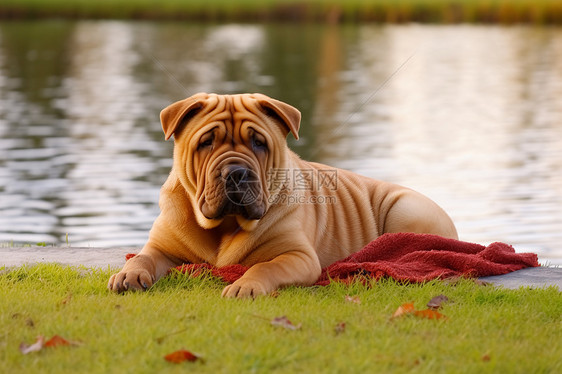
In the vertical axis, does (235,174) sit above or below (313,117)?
above

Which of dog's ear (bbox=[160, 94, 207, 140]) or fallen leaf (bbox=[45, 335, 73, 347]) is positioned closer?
fallen leaf (bbox=[45, 335, 73, 347])

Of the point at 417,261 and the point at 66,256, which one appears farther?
the point at 66,256

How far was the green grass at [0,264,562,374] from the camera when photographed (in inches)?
143

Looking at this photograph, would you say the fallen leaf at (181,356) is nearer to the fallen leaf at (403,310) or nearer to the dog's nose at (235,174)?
the fallen leaf at (403,310)

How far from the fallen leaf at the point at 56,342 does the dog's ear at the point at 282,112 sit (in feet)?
6.74

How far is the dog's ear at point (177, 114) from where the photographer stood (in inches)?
200

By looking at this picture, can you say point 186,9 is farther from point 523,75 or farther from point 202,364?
point 202,364

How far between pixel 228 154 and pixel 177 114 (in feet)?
1.50

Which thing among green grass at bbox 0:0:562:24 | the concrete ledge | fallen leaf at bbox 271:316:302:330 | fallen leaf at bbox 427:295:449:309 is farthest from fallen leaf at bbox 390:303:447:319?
green grass at bbox 0:0:562:24

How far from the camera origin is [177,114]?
5105mm

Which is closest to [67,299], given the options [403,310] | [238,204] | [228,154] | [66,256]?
[238,204]

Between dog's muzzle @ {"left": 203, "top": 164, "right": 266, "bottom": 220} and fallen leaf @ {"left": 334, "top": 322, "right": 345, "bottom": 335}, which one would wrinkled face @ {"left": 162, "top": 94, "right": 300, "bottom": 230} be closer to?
dog's muzzle @ {"left": 203, "top": 164, "right": 266, "bottom": 220}

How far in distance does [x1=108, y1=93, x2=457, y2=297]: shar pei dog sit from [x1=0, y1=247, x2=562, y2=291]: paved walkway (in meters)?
0.67

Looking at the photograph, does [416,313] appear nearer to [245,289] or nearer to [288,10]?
[245,289]
